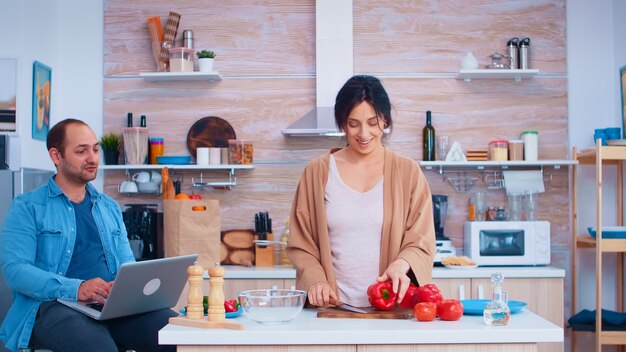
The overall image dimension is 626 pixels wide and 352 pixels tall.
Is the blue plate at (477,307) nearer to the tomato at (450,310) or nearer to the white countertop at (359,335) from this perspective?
the tomato at (450,310)

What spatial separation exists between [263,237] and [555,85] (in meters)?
2.01

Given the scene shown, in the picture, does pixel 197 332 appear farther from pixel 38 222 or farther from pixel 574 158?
pixel 574 158

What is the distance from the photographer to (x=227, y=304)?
8.27 ft

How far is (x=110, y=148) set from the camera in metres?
5.07

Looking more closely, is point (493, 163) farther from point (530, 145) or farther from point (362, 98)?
point (362, 98)

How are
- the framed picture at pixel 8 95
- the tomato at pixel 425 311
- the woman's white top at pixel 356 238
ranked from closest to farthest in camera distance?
the tomato at pixel 425 311, the woman's white top at pixel 356 238, the framed picture at pixel 8 95

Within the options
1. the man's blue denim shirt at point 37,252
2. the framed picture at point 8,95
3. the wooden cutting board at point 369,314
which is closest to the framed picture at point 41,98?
the framed picture at point 8,95

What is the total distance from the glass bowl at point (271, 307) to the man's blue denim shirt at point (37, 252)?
0.83 m

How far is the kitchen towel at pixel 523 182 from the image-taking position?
5.07 metres

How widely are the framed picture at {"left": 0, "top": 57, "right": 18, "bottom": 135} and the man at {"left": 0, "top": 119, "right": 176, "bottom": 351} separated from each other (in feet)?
5.01

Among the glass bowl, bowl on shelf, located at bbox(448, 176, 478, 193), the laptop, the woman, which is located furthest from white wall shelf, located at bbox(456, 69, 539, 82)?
the glass bowl

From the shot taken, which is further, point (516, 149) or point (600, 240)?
point (516, 149)

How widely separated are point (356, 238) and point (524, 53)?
272cm

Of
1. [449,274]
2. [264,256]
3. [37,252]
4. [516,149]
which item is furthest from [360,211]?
[516,149]
